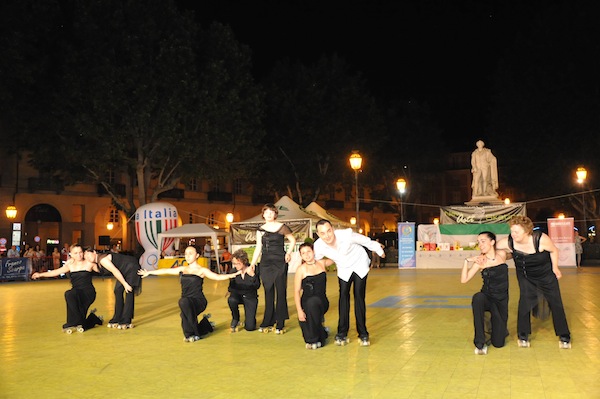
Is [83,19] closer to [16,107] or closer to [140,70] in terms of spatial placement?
[140,70]

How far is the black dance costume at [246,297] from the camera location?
29.6 ft

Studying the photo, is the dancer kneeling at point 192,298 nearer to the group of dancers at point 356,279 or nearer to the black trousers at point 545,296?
the group of dancers at point 356,279

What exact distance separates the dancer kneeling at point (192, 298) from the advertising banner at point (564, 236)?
65.4ft

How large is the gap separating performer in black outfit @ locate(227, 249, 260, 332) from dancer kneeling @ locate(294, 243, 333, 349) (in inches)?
56.0

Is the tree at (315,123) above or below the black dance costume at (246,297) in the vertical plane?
above

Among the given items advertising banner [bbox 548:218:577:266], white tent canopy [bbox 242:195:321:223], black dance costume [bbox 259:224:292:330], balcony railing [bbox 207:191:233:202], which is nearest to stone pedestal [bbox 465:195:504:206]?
advertising banner [bbox 548:218:577:266]

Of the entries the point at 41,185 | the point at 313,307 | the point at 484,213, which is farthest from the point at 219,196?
the point at 313,307

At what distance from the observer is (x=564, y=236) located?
25422 millimetres

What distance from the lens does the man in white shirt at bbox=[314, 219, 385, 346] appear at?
7.38m

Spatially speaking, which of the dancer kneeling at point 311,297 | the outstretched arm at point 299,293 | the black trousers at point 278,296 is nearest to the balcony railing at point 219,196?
the black trousers at point 278,296

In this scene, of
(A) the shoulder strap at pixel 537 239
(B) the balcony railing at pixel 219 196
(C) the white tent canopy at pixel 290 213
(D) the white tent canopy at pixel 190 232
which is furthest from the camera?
(B) the balcony railing at pixel 219 196

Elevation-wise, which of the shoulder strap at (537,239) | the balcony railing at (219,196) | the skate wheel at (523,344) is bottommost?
the skate wheel at (523,344)

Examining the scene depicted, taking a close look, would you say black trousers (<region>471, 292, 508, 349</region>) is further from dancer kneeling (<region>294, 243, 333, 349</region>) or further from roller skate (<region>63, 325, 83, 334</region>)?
roller skate (<region>63, 325, 83, 334</region>)

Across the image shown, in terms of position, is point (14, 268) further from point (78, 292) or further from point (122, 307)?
point (78, 292)
